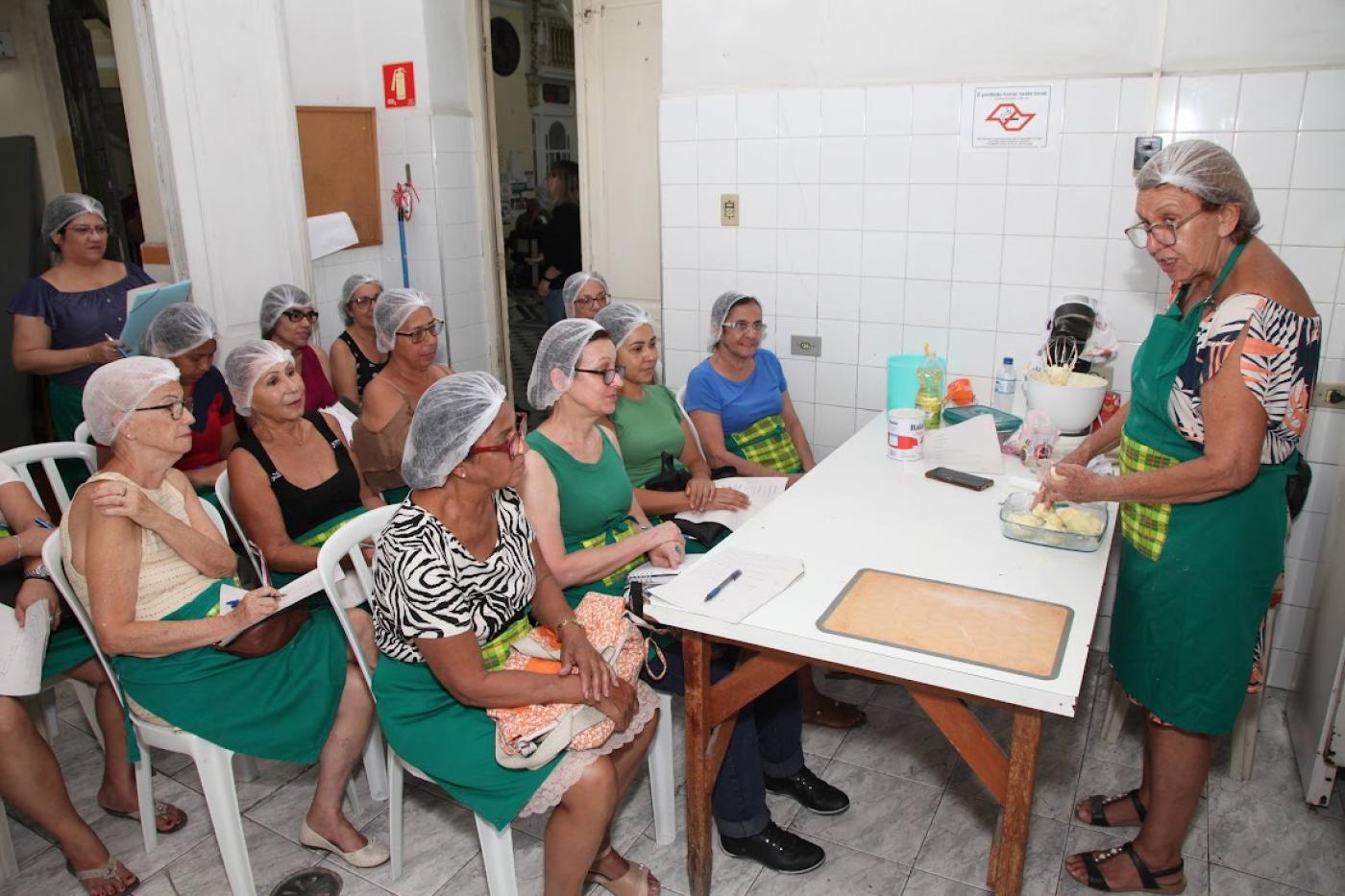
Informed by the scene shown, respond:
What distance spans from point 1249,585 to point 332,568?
6.55ft

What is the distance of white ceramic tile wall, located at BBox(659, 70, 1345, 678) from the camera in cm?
275

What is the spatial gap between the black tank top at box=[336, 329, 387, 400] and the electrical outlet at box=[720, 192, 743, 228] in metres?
1.52

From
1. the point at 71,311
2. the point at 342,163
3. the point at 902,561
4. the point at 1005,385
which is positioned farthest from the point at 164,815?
the point at 342,163

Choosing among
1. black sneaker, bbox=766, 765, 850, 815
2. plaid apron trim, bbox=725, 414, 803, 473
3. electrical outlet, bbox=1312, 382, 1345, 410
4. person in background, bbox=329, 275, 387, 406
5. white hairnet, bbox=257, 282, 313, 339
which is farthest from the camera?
person in background, bbox=329, 275, 387, 406

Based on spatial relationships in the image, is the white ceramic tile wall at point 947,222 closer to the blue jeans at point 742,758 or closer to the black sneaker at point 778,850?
the blue jeans at point 742,758

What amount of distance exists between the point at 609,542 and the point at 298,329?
178cm

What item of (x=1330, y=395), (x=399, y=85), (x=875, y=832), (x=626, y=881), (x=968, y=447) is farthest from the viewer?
(x=399, y=85)

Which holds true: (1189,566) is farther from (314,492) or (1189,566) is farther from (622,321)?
(314,492)

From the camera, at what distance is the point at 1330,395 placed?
2.78 m

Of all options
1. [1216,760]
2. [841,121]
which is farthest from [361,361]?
[1216,760]

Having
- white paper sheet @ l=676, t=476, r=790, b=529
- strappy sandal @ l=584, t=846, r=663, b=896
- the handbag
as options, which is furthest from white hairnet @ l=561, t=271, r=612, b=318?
strappy sandal @ l=584, t=846, r=663, b=896

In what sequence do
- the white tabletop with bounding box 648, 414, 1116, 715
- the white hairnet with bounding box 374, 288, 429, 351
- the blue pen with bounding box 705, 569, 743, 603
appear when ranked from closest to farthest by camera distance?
the white tabletop with bounding box 648, 414, 1116, 715 < the blue pen with bounding box 705, 569, 743, 603 < the white hairnet with bounding box 374, 288, 429, 351

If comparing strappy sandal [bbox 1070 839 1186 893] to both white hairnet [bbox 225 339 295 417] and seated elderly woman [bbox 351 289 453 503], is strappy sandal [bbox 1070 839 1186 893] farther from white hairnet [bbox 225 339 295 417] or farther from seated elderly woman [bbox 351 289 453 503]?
white hairnet [bbox 225 339 295 417]

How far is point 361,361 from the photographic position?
3.73m
